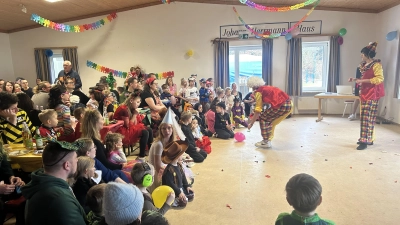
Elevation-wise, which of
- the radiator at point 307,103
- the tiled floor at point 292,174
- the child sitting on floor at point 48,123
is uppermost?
the child sitting on floor at point 48,123

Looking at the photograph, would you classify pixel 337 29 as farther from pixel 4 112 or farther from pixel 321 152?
pixel 4 112

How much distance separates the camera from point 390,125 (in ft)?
21.2

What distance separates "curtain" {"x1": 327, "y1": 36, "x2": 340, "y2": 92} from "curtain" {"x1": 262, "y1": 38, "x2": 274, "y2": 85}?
1.57m

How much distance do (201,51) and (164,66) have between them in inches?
46.9

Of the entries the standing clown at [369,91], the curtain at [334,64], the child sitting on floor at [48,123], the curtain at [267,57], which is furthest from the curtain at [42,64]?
the standing clown at [369,91]

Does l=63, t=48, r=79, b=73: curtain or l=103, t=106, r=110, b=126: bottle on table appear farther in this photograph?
l=63, t=48, r=79, b=73: curtain

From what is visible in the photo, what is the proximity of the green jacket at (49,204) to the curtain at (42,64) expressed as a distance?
8.56 metres

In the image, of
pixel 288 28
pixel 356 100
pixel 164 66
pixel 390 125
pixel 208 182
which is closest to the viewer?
pixel 208 182

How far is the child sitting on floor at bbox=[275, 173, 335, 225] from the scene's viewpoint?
1.40 metres

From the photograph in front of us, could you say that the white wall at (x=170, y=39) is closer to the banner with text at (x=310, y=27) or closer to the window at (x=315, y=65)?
the banner with text at (x=310, y=27)

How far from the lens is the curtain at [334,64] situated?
25.4ft

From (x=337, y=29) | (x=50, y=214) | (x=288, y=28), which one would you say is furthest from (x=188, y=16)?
(x=50, y=214)

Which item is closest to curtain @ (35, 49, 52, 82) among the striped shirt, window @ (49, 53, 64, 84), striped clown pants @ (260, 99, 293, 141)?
window @ (49, 53, 64, 84)

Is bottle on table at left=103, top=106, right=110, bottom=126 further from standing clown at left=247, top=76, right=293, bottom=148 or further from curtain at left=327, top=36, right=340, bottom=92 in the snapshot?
curtain at left=327, top=36, right=340, bottom=92
